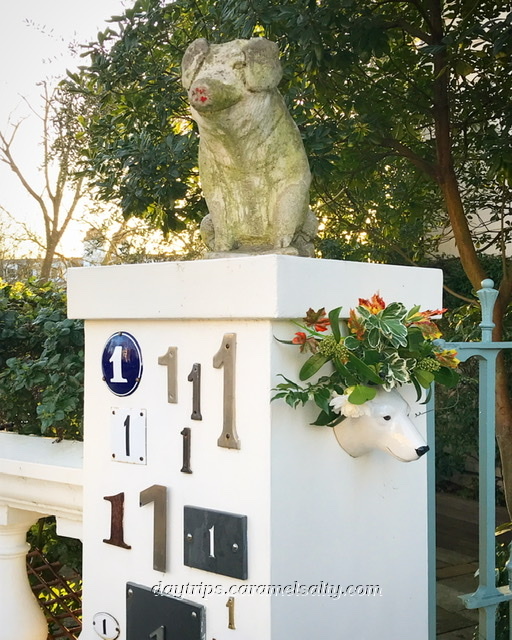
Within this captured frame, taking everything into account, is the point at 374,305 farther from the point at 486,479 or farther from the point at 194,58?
the point at 194,58

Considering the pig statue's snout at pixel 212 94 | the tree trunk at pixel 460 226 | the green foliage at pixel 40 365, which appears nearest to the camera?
the pig statue's snout at pixel 212 94

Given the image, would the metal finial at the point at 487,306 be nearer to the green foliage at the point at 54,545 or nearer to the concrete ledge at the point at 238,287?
the concrete ledge at the point at 238,287

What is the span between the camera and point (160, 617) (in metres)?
2.00

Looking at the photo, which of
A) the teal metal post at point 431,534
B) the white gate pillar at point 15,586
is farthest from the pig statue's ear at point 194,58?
the white gate pillar at point 15,586

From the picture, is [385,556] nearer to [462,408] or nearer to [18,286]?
[18,286]

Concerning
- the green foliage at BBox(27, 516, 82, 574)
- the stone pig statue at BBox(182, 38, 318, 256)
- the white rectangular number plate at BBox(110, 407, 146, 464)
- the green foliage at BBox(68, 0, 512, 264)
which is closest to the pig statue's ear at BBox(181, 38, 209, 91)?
the stone pig statue at BBox(182, 38, 318, 256)

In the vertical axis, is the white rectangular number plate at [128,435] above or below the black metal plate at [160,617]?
above

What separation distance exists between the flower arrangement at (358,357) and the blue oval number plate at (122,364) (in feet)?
1.64

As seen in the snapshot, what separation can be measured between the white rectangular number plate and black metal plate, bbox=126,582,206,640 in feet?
1.17

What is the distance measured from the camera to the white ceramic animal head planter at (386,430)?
1853 mm

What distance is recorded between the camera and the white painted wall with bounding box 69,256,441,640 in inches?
71.1

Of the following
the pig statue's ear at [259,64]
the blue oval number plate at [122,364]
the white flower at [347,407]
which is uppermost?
the pig statue's ear at [259,64]

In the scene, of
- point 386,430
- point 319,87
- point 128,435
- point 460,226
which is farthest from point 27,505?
point 460,226

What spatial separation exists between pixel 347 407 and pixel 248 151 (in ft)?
2.73
